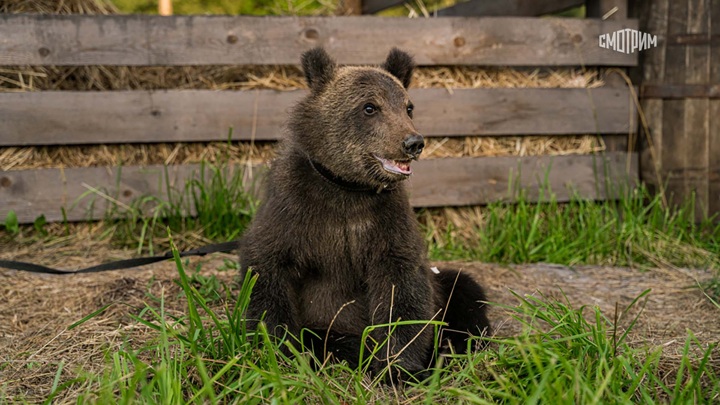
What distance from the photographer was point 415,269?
9.73 feet

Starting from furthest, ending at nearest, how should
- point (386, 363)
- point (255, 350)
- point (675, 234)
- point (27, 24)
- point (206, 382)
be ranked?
1. point (675, 234)
2. point (27, 24)
3. point (386, 363)
4. point (255, 350)
5. point (206, 382)

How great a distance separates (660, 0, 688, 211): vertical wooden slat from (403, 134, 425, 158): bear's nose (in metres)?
3.79

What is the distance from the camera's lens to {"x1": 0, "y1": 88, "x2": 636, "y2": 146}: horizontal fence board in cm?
529

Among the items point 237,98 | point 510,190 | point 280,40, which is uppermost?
point 280,40

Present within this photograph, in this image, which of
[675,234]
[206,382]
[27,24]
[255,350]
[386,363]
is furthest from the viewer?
[675,234]

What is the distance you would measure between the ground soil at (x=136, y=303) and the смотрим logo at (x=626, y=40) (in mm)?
2028

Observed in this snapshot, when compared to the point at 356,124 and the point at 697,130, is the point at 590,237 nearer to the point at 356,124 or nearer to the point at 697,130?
the point at 697,130

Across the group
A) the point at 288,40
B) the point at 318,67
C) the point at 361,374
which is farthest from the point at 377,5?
the point at 361,374

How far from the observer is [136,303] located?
3863 mm

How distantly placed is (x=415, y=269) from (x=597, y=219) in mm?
3023

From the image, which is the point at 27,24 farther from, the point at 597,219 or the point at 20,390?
the point at 597,219

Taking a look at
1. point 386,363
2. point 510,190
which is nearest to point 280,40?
point 510,190

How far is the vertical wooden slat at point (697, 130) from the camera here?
19.0ft

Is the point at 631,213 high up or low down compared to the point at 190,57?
down
